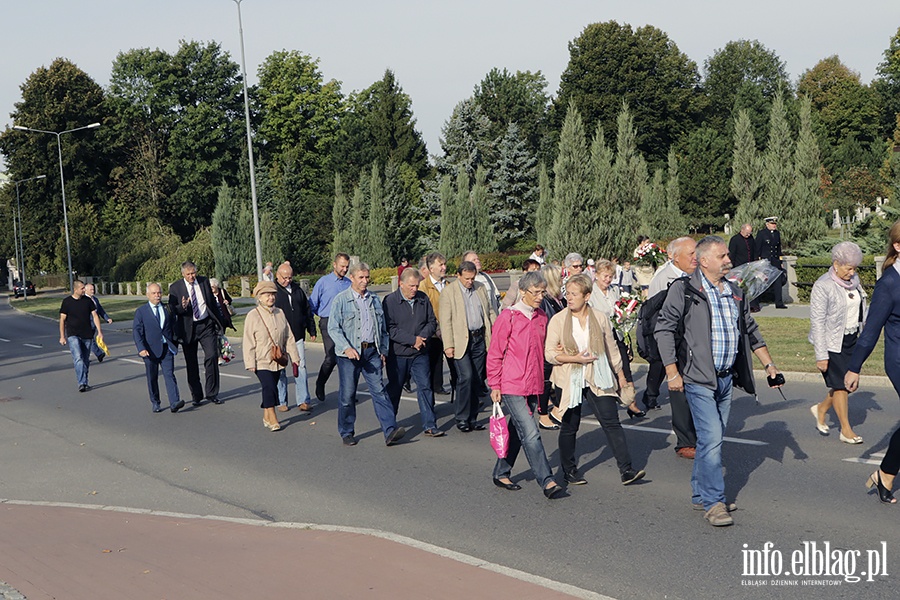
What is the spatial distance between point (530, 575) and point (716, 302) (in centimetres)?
242

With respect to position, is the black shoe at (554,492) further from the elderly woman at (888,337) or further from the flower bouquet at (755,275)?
the flower bouquet at (755,275)

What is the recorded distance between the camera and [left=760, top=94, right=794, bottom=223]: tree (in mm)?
31406

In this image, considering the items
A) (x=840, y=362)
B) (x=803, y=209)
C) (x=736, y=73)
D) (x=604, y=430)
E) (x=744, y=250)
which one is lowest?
(x=604, y=430)

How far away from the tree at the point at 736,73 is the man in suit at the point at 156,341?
7893 centimetres

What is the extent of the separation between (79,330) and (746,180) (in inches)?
929

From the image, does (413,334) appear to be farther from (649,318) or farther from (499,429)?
(649,318)

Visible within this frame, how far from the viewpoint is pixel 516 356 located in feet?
26.9

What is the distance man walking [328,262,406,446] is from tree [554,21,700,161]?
64133 millimetres

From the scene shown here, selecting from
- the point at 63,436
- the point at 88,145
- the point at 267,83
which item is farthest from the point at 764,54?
the point at 63,436

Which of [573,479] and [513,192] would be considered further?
[513,192]

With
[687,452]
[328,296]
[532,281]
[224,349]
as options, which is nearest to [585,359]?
[532,281]

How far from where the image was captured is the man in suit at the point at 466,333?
11.2 m

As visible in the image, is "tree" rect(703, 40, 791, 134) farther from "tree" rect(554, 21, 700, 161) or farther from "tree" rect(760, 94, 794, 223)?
"tree" rect(760, 94, 794, 223)

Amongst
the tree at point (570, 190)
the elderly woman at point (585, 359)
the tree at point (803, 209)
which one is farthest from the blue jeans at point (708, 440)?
the tree at point (570, 190)
